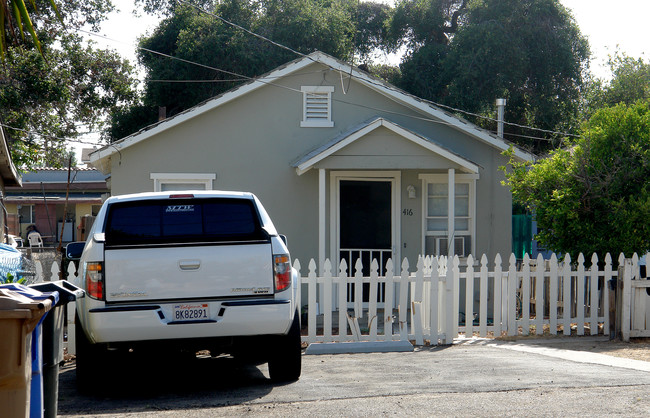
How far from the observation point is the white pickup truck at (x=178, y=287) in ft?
21.3

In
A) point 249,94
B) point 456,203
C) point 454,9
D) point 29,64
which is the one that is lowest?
point 456,203

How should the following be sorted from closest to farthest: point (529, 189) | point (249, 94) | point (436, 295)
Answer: point (436, 295)
point (529, 189)
point (249, 94)

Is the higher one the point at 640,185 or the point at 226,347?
the point at 640,185


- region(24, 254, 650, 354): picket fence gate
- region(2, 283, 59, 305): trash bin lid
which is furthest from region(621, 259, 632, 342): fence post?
region(2, 283, 59, 305): trash bin lid

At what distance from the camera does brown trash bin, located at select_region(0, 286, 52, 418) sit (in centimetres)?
445

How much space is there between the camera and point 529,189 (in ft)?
39.7

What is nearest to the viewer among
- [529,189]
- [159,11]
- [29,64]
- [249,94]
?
[529,189]

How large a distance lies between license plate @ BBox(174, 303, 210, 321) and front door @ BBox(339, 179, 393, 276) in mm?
7783

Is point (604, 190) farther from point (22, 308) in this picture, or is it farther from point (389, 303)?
point (22, 308)

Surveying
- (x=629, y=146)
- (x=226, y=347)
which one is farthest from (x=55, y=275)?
(x=629, y=146)

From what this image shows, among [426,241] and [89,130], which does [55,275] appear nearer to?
[426,241]

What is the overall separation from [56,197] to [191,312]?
33.7m

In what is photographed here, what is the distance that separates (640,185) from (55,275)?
318 inches

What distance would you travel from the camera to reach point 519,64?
27.3 meters
